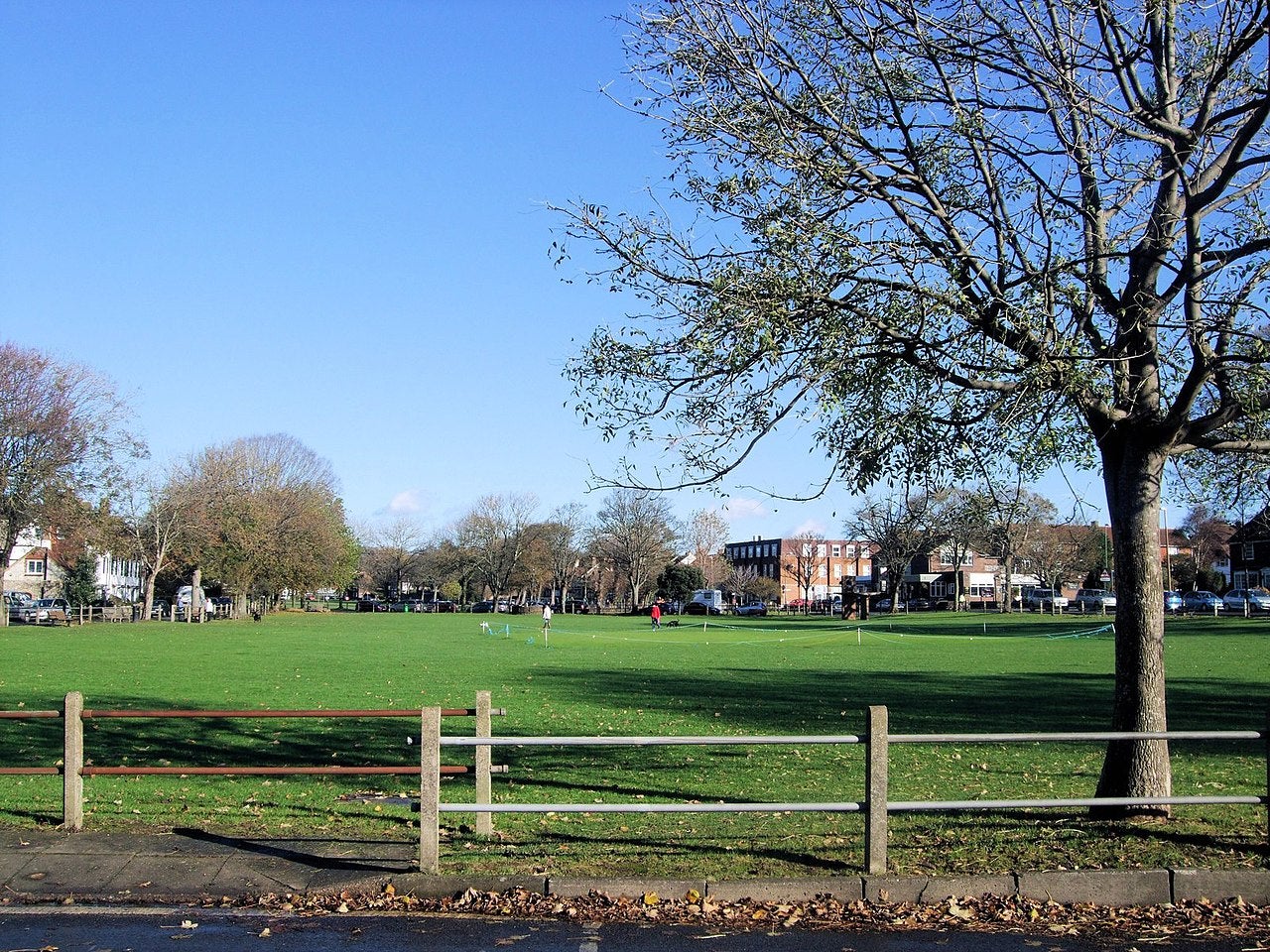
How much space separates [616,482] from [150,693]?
1531cm

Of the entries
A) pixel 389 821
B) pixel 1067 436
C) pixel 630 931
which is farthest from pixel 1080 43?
pixel 389 821

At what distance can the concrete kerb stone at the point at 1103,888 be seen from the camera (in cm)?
799

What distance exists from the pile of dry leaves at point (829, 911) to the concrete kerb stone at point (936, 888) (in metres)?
0.06

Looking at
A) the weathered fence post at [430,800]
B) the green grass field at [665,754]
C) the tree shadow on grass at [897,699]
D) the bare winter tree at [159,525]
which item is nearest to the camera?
the weathered fence post at [430,800]

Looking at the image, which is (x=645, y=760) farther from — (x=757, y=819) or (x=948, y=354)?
(x=948, y=354)

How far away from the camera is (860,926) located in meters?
7.55

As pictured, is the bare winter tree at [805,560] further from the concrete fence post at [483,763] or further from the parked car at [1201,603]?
the concrete fence post at [483,763]

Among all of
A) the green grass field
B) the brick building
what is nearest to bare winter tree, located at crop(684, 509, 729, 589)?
the brick building

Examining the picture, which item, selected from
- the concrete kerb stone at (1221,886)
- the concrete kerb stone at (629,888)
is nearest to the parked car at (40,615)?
the concrete kerb stone at (629,888)

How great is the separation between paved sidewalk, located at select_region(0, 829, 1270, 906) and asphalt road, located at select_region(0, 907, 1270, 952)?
0.47 meters

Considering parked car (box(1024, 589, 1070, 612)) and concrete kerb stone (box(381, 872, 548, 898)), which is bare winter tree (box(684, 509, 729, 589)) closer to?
parked car (box(1024, 589, 1070, 612))

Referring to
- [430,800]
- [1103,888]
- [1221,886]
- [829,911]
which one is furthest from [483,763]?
[1221,886]

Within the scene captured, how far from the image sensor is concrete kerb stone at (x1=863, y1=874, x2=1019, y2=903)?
8.02 meters

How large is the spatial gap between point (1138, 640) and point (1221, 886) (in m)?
2.27
